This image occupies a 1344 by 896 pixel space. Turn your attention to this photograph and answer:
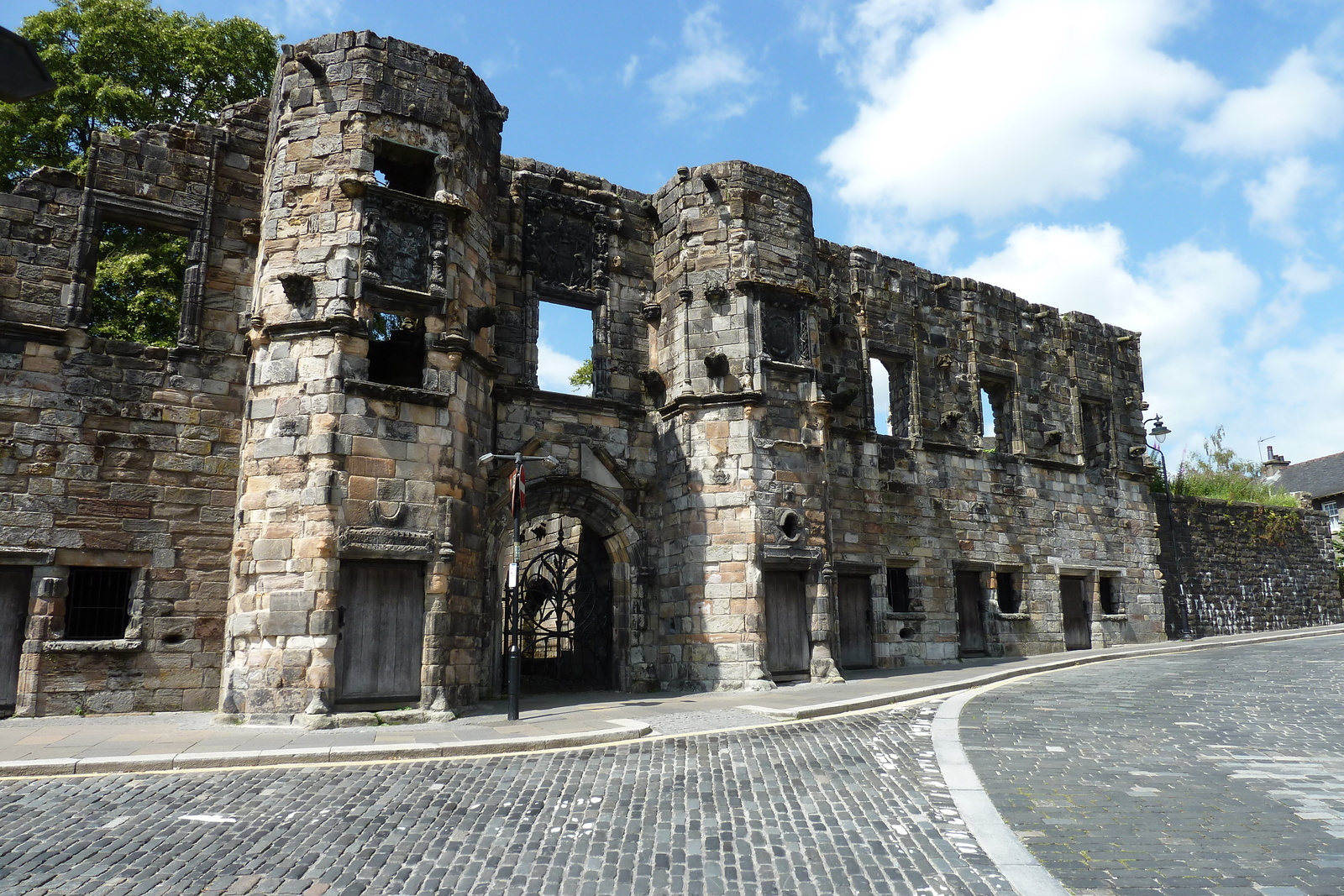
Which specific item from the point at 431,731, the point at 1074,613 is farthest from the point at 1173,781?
the point at 1074,613

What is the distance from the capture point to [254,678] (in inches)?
416

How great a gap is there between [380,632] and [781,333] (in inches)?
343

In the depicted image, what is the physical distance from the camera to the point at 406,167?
43.9 ft

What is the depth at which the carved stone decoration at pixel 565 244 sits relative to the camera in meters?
15.2

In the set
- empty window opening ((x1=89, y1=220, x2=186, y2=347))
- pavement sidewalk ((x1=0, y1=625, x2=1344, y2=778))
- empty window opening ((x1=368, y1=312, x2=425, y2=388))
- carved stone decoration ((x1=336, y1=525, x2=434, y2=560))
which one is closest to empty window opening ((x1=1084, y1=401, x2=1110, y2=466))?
pavement sidewalk ((x1=0, y1=625, x2=1344, y2=778))

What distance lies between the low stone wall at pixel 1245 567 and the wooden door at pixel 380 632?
70.7 ft

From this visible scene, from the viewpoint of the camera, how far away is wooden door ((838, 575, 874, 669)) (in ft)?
55.8

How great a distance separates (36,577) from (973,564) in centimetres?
1741

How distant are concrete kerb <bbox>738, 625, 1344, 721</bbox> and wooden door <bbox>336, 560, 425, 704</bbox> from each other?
4.51m

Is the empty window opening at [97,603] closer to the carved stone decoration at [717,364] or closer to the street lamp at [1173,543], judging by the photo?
the carved stone decoration at [717,364]

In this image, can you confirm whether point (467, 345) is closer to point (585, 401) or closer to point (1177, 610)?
point (585, 401)

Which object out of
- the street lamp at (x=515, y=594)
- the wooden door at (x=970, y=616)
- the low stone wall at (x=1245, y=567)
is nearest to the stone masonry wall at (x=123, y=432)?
the street lamp at (x=515, y=594)

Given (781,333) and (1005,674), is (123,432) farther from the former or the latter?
(1005,674)

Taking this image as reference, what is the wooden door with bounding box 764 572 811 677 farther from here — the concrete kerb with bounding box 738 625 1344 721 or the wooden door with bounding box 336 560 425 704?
the wooden door with bounding box 336 560 425 704
